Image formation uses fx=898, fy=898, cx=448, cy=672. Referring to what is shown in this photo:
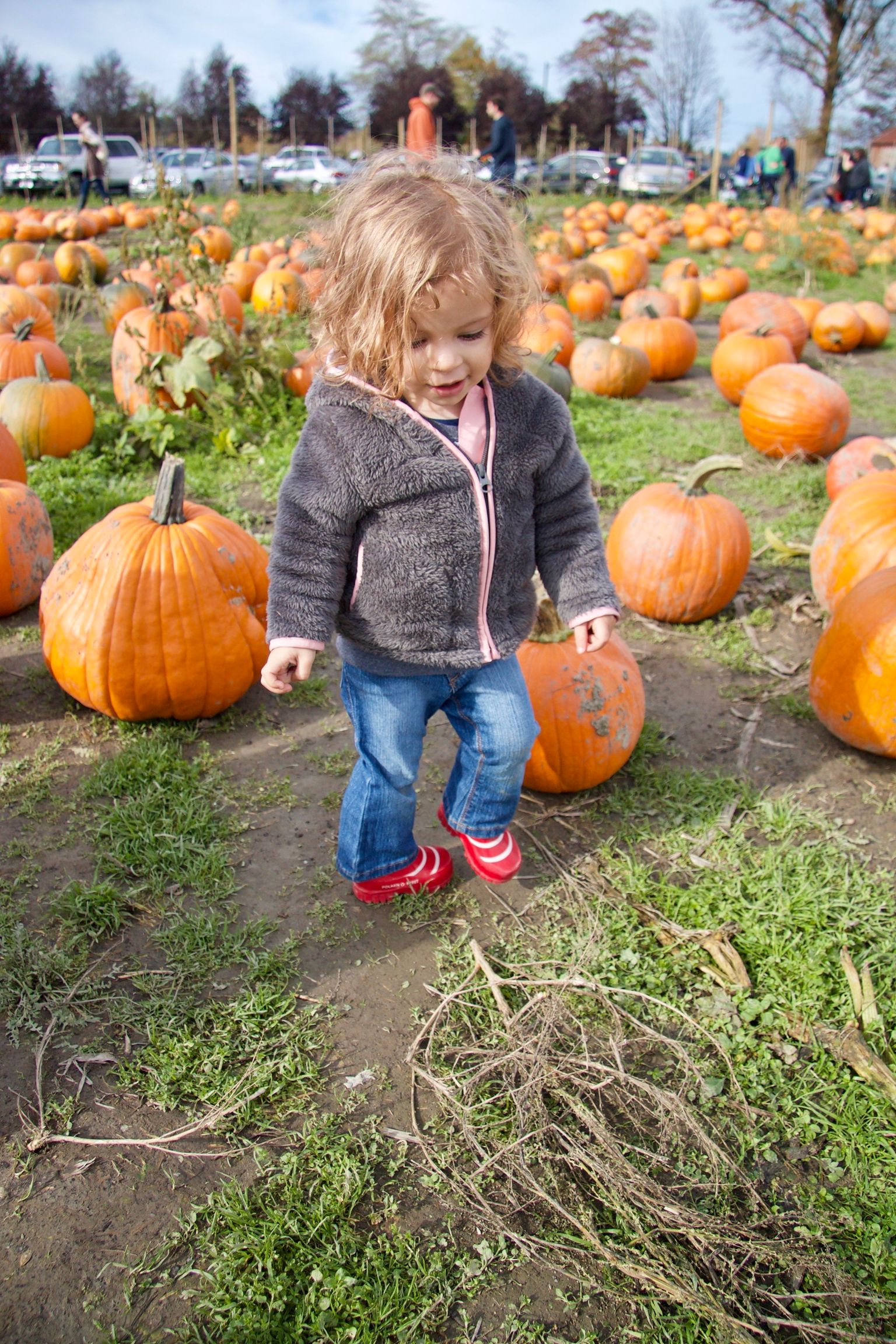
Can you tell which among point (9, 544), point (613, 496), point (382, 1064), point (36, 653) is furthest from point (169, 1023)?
point (613, 496)

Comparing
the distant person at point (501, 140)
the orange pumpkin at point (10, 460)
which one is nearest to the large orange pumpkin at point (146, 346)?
the orange pumpkin at point (10, 460)

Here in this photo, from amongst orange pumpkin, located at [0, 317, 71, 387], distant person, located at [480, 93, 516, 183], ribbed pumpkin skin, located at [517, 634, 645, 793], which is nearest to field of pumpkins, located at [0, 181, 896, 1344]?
ribbed pumpkin skin, located at [517, 634, 645, 793]

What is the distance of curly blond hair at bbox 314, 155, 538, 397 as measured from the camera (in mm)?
1862

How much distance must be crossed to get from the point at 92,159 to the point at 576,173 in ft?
56.3

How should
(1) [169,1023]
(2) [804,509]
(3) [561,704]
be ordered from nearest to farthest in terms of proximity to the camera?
(1) [169,1023] → (3) [561,704] → (2) [804,509]

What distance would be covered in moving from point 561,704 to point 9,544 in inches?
96.8

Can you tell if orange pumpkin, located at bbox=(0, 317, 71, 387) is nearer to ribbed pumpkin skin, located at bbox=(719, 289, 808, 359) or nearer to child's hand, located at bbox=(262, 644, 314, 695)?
child's hand, located at bbox=(262, 644, 314, 695)

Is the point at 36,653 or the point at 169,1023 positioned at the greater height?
the point at 36,653

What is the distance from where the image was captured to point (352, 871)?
2.53 meters

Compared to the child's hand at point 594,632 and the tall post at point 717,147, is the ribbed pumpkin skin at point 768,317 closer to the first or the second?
the child's hand at point 594,632

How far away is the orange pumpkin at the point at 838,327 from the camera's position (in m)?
9.23

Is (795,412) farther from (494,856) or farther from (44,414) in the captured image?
(44,414)

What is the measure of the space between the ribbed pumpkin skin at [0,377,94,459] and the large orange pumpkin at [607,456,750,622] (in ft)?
11.6

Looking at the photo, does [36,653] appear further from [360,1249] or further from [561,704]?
[360,1249]
